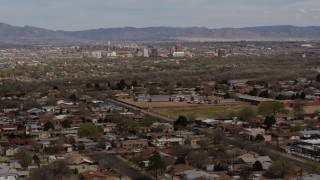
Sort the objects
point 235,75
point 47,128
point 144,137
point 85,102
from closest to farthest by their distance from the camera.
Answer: point 144,137, point 47,128, point 85,102, point 235,75

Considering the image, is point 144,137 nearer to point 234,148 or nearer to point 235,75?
point 234,148

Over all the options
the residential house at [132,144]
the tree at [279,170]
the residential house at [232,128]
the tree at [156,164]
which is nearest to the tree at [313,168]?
the tree at [279,170]

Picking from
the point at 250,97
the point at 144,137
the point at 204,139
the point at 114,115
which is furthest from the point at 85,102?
the point at 204,139

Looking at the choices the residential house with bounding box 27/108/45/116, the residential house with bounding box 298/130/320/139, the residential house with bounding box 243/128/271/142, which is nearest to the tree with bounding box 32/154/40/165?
the residential house with bounding box 243/128/271/142

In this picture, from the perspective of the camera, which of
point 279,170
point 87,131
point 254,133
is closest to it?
point 279,170

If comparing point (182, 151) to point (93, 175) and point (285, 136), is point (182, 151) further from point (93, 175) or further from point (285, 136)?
point (285, 136)

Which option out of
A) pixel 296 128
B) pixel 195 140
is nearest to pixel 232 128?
pixel 296 128

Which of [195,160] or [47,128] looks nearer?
[195,160]
